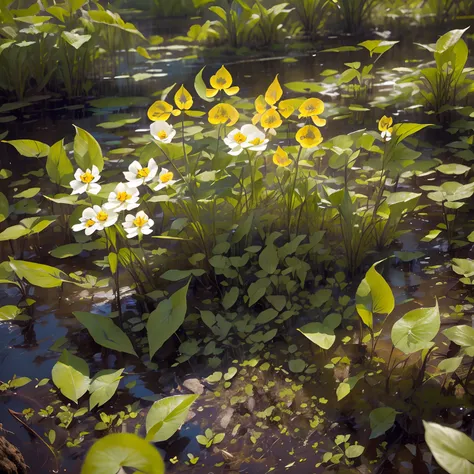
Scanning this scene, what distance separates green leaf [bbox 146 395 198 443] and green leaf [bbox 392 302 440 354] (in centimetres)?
41

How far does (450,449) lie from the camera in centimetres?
85

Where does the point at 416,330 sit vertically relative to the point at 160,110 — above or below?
below

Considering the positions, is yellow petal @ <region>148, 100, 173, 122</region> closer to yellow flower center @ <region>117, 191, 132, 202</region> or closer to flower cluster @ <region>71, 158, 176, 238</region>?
flower cluster @ <region>71, 158, 176, 238</region>

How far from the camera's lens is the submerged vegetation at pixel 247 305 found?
115cm

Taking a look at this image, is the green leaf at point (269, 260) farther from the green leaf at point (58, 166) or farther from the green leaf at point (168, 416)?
the green leaf at point (58, 166)

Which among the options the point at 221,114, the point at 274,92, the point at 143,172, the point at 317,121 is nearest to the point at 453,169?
the point at 317,121

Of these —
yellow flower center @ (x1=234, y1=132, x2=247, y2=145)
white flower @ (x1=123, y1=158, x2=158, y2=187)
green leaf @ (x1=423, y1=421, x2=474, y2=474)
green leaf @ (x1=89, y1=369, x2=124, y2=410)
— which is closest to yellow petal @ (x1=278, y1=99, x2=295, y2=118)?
yellow flower center @ (x1=234, y1=132, x2=247, y2=145)

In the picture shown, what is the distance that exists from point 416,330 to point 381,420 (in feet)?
0.60

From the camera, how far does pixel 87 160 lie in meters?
1.73

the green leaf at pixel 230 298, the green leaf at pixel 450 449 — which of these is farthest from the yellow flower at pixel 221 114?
the green leaf at pixel 450 449

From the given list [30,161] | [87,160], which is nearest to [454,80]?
[87,160]

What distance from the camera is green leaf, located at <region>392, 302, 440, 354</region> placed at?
1.15 meters

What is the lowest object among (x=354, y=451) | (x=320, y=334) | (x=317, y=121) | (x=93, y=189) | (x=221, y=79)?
(x=354, y=451)

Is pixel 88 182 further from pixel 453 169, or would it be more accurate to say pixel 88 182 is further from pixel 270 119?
pixel 453 169
